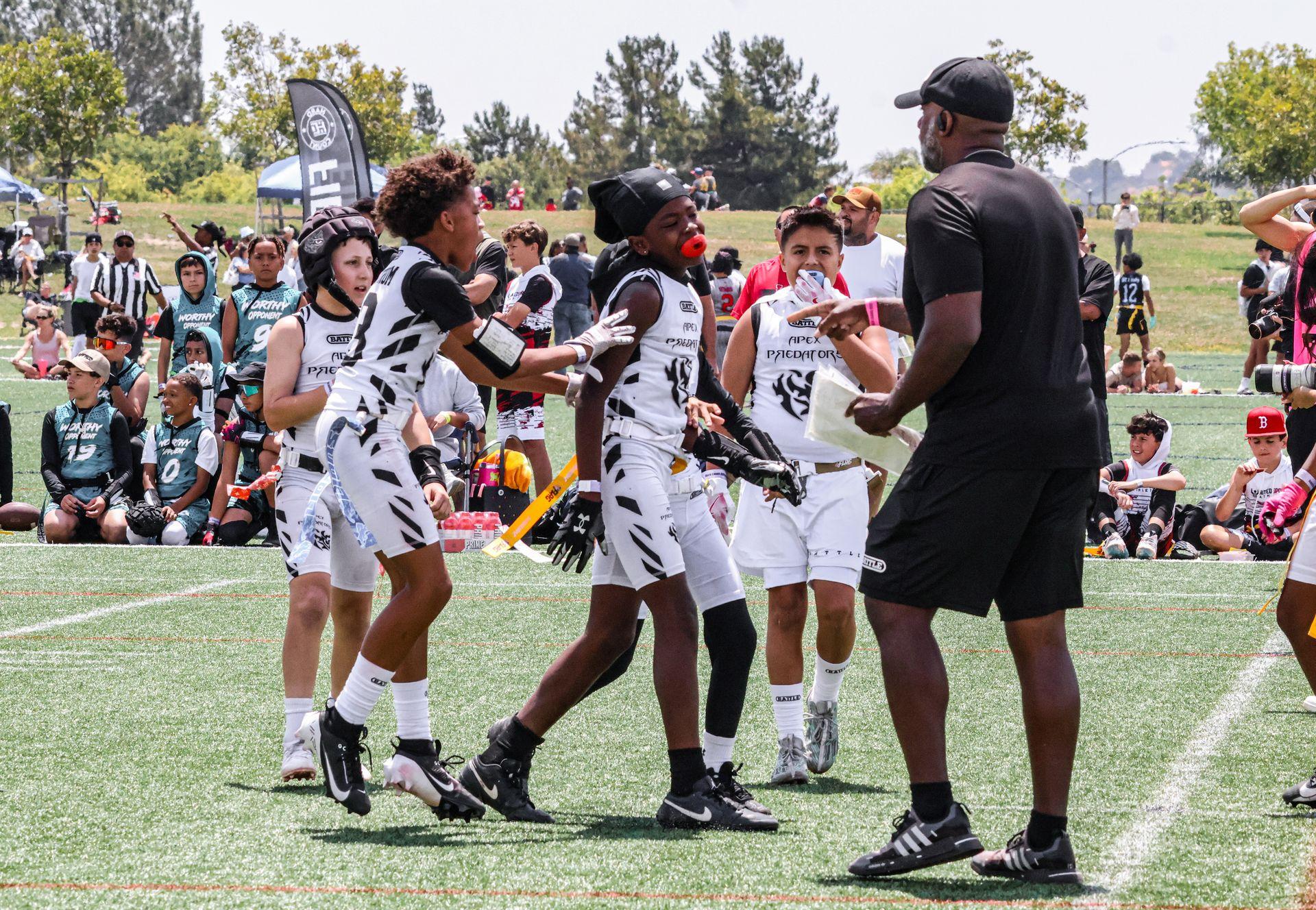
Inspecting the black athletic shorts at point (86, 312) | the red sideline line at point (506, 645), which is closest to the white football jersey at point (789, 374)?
the red sideline line at point (506, 645)

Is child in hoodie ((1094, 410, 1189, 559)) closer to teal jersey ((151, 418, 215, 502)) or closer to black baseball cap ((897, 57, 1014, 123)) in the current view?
teal jersey ((151, 418, 215, 502))

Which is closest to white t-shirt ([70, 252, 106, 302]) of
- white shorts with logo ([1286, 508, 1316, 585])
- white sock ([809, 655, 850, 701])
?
white sock ([809, 655, 850, 701])

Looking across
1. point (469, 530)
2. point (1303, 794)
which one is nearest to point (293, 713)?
point (1303, 794)

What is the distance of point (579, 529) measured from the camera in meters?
4.99

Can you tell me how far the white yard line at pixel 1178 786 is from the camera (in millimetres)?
4348

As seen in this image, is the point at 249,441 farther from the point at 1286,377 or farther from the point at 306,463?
the point at 1286,377

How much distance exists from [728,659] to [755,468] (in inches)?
24.6

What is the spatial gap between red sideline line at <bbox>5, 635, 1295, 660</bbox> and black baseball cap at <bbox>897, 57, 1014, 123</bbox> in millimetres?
4244

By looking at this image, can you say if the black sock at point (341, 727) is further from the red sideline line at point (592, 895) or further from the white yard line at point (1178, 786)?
the white yard line at point (1178, 786)

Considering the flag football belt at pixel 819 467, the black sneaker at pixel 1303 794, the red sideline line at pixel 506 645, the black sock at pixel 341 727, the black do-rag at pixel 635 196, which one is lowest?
the red sideline line at pixel 506 645

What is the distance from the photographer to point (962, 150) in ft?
14.4

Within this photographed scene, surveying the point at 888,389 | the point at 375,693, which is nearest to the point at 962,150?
the point at 888,389

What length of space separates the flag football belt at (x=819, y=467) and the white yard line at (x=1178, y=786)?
1.53 m

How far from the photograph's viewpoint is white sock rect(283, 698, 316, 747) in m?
5.62
